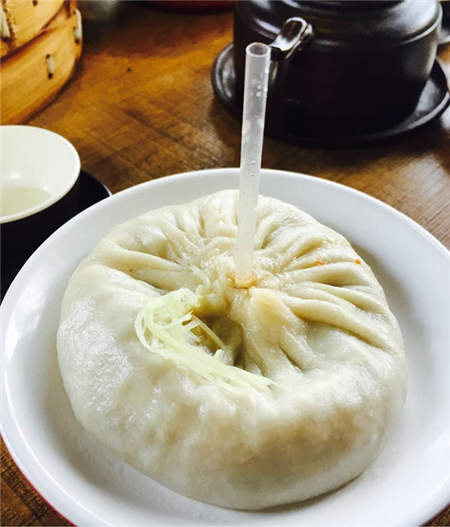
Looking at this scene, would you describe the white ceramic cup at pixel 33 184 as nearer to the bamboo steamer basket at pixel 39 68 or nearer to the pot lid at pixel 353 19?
the bamboo steamer basket at pixel 39 68

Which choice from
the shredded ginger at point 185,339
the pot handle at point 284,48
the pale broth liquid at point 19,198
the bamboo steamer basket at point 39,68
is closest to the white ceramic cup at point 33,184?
the pale broth liquid at point 19,198

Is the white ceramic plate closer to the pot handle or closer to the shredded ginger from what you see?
the shredded ginger

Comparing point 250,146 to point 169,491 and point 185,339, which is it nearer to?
point 185,339

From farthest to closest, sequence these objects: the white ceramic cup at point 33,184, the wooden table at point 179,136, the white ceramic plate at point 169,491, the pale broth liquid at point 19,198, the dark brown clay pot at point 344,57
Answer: the wooden table at point 179,136, the dark brown clay pot at point 344,57, the pale broth liquid at point 19,198, the white ceramic cup at point 33,184, the white ceramic plate at point 169,491

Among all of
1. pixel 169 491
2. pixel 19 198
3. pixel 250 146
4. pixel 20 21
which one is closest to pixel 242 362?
pixel 169 491

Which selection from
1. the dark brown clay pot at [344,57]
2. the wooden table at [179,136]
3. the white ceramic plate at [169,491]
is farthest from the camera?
the wooden table at [179,136]

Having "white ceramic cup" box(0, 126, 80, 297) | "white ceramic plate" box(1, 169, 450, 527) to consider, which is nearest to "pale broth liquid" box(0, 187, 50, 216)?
"white ceramic cup" box(0, 126, 80, 297)
